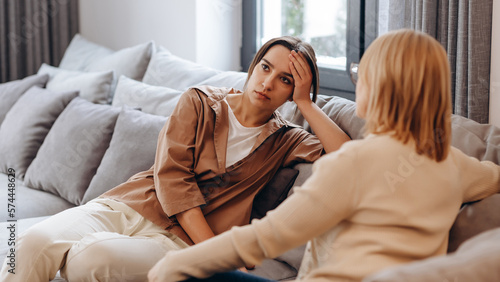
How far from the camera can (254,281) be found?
1.21 m

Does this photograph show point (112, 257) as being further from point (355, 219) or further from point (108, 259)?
point (355, 219)

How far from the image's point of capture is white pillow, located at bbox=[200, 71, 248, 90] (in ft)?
7.51

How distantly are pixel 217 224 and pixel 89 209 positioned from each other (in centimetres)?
38

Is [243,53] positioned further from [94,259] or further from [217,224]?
[94,259]

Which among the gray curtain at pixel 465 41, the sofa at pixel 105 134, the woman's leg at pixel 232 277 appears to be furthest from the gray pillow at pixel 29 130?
the woman's leg at pixel 232 277

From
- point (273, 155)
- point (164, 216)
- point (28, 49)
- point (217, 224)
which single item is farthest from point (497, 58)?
point (28, 49)

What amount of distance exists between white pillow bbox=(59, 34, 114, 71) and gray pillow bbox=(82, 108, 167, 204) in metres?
1.18

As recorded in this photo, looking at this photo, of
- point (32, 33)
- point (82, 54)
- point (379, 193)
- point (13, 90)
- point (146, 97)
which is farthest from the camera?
point (32, 33)

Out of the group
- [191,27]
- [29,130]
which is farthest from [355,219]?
[191,27]

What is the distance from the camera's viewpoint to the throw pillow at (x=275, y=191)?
5.86 ft

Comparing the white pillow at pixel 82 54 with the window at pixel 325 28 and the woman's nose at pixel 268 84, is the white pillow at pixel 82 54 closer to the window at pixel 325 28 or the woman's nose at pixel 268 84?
the window at pixel 325 28

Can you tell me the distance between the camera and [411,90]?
1.09 meters

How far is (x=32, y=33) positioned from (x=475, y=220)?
3.41 metres

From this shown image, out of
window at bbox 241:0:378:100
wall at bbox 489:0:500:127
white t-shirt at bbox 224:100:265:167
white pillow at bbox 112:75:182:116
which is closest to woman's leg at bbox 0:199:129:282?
white t-shirt at bbox 224:100:265:167
